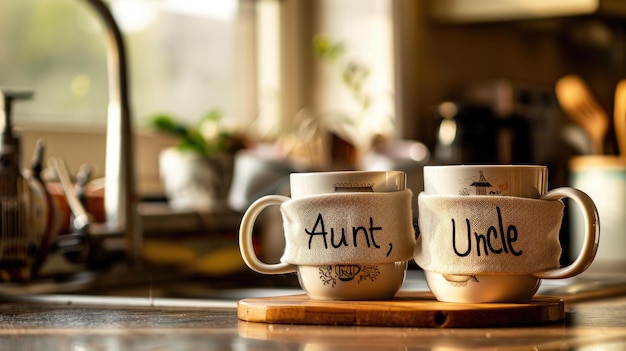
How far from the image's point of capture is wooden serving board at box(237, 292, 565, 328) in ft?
2.17

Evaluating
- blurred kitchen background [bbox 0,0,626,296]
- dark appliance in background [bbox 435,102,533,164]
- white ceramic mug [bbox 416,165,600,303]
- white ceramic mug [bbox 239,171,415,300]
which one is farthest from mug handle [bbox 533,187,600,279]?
dark appliance in background [bbox 435,102,533,164]

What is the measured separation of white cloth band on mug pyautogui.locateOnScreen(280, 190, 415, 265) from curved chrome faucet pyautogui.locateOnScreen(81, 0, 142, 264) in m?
0.50

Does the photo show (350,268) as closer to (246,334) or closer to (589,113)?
(246,334)

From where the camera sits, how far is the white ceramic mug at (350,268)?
28.5 inches

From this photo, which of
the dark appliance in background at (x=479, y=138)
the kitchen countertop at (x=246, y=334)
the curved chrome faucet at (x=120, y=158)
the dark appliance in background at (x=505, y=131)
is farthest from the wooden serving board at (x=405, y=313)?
the dark appliance in background at (x=479, y=138)

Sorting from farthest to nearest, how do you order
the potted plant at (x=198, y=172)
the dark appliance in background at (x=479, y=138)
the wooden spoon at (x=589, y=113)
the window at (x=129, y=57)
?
the wooden spoon at (x=589, y=113) → the dark appliance in background at (x=479, y=138) → the window at (x=129, y=57) → the potted plant at (x=198, y=172)

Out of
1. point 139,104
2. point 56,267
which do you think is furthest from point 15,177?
point 139,104

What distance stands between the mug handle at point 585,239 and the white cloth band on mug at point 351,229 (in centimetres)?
10

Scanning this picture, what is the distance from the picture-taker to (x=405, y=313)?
66 centimetres

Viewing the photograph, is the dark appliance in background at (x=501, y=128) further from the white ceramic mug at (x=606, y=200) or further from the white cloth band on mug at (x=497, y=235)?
the white cloth band on mug at (x=497, y=235)

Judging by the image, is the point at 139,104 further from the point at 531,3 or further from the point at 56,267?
the point at 56,267

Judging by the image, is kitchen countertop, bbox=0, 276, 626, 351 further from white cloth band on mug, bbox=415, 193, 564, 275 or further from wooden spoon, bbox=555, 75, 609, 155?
wooden spoon, bbox=555, 75, 609, 155

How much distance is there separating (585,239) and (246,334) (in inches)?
8.8

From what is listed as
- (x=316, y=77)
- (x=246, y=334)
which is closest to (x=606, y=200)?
(x=316, y=77)
